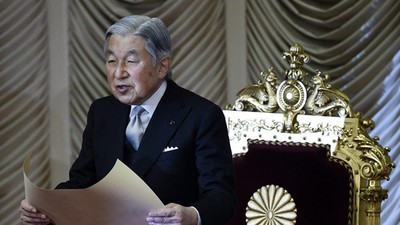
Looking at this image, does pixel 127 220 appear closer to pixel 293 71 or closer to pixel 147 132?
pixel 147 132

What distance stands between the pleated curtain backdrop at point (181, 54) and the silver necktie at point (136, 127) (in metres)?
1.99

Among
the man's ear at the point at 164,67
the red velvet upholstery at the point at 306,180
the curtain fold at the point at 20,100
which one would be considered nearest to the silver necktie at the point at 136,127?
the man's ear at the point at 164,67

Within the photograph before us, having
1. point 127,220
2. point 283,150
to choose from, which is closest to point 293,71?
point 283,150

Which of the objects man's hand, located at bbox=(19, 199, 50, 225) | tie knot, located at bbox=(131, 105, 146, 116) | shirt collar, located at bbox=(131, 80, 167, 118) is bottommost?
man's hand, located at bbox=(19, 199, 50, 225)

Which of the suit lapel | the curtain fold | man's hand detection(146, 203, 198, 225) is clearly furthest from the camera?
the curtain fold

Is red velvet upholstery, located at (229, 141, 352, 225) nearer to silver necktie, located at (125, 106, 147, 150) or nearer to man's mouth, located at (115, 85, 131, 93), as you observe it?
silver necktie, located at (125, 106, 147, 150)

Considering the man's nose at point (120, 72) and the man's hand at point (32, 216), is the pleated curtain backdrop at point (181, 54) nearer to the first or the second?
the man's nose at point (120, 72)

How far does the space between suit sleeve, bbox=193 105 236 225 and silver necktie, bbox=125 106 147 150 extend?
16cm

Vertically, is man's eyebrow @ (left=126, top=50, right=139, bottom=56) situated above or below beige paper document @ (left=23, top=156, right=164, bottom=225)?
above

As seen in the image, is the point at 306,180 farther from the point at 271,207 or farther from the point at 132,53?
the point at 132,53

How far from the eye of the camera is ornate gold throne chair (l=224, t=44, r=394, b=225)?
2.85 meters

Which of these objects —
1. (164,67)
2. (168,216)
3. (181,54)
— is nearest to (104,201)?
(168,216)

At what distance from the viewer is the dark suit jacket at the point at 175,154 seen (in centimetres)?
217

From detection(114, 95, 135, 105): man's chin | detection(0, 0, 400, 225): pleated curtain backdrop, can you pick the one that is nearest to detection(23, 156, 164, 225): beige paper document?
detection(114, 95, 135, 105): man's chin
